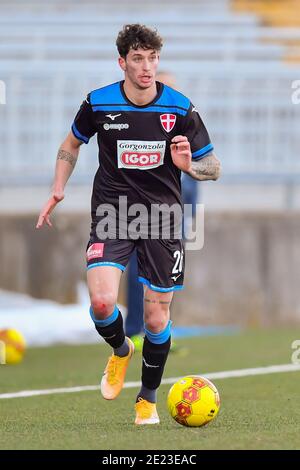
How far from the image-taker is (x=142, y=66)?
6.49 m

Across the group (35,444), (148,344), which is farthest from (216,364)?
(35,444)

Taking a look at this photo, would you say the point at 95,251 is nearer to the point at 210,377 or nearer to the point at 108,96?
the point at 108,96

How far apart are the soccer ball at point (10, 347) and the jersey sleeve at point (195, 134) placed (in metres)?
3.93

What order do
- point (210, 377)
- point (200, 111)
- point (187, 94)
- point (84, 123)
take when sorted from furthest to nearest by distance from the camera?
point (187, 94) → point (200, 111) → point (210, 377) → point (84, 123)

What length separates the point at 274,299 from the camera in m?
13.6

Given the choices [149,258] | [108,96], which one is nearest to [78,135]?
[108,96]

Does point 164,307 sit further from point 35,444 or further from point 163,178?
point 35,444

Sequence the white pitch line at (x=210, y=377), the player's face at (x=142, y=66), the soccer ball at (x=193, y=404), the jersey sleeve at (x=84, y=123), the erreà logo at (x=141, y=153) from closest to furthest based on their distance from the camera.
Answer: the soccer ball at (x=193, y=404), the player's face at (x=142, y=66), the erreà logo at (x=141, y=153), the jersey sleeve at (x=84, y=123), the white pitch line at (x=210, y=377)

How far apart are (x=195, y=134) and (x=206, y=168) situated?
8.1 inches

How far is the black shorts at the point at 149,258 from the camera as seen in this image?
6.55m

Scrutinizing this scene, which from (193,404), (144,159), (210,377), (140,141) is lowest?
(210,377)

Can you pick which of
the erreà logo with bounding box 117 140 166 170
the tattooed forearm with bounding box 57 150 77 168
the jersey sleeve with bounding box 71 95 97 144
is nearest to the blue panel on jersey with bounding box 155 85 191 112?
the erreà logo with bounding box 117 140 166 170

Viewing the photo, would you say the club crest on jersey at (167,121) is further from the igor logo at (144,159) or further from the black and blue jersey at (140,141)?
the igor logo at (144,159)

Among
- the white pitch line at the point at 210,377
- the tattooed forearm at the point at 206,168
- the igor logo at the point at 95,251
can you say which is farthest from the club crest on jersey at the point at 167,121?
the white pitch line at the point at 210,377
